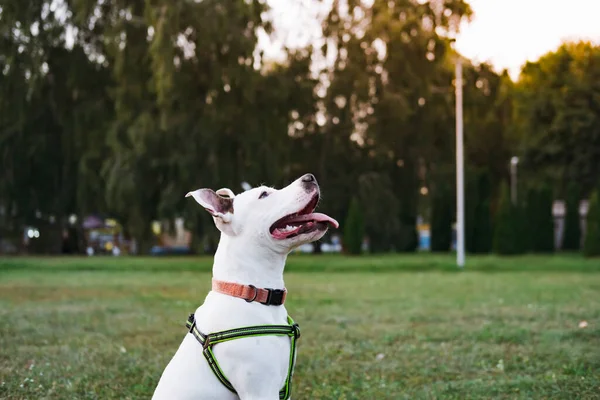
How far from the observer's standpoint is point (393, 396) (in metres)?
6.61

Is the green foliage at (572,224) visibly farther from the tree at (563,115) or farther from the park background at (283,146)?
the tree at (563,115)

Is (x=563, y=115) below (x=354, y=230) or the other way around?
the other way around

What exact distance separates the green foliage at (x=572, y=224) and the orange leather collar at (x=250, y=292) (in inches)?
1499

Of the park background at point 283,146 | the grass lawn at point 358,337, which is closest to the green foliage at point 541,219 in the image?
the park background at point 283,146

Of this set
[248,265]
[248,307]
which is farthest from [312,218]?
[248,307]

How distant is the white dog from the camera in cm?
390

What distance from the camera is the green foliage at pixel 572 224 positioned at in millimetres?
39812

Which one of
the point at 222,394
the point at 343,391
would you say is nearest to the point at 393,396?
the point at 343,391

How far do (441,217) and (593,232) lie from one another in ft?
24.0

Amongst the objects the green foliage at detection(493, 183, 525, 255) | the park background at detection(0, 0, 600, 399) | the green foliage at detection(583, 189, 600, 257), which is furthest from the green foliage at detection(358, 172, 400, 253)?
the green foliage at detection(583, 189, 600, 257)

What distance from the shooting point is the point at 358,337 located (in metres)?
10.1

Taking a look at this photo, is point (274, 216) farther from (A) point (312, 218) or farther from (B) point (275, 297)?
(B) point (275, 297)

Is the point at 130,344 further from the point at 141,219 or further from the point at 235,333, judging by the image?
the point at 141,219

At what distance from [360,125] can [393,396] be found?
101ft
